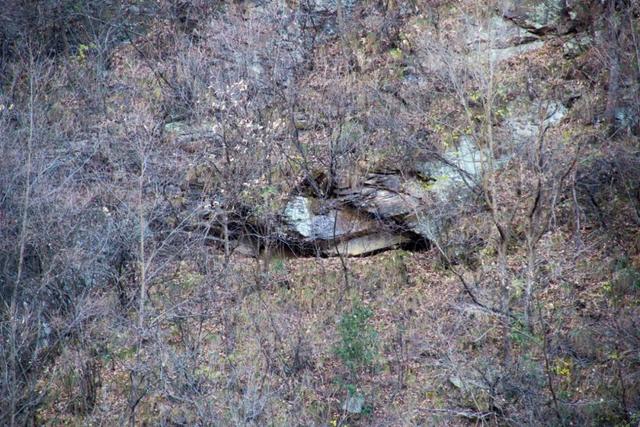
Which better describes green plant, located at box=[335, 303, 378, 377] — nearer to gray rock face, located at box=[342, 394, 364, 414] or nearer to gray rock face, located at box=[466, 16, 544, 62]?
gray rock face, located at box=[342, 394, 364, 414]

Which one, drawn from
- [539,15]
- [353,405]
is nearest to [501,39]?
[539,15]

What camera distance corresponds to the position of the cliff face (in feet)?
39.8

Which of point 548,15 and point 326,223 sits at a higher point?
point 548,15

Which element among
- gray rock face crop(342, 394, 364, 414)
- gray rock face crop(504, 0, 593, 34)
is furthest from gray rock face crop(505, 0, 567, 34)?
gray rock face crop(342, 394, 364, 414)

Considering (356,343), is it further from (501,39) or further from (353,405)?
(501,39)

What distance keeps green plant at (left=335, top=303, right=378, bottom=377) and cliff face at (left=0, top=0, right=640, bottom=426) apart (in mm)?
38

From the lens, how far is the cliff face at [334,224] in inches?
478

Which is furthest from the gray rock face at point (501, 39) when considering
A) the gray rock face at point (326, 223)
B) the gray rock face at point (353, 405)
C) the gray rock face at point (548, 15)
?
the gray rock face at point (353, 405)

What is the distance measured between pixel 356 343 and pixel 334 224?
318cm

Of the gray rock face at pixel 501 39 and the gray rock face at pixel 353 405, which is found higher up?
the gray rock face at pixel 501 39

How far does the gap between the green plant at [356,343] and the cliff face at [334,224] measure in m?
0.04

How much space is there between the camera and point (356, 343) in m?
12.8

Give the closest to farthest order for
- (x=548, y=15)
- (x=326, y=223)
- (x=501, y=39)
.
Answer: (x=501, y=39)
(x=326, y=223)
(x=548, y=15)

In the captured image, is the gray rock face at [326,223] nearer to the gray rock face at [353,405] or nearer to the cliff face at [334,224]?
the cliff face at [334,224]
